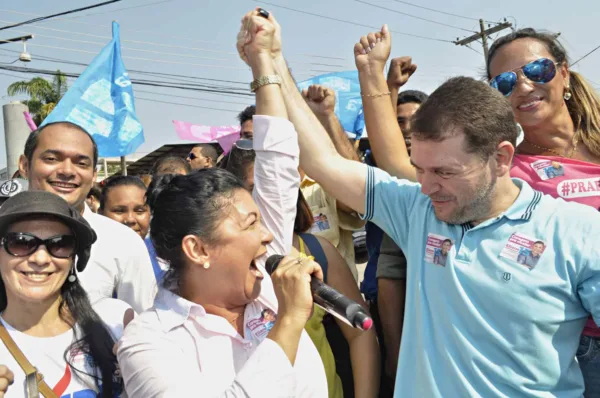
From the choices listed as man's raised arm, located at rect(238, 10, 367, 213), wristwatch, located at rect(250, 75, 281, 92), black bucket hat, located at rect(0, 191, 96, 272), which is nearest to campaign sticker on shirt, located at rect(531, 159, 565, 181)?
man's raised arm, located at rect(238, 10, 367, 213)

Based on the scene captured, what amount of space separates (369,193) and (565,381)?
0.91 metres

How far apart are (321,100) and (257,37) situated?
2.52ft

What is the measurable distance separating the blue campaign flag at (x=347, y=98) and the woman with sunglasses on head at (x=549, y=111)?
284 cm

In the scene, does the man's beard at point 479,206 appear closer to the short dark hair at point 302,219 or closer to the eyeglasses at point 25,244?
the short dark hair at point 302,219

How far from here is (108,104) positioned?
5.91m

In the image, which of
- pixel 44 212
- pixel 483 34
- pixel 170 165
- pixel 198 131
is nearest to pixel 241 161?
pixel 44 212

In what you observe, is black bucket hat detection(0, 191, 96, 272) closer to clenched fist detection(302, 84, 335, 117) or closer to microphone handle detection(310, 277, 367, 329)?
microphone handle detection(310, 277, 367, 329)

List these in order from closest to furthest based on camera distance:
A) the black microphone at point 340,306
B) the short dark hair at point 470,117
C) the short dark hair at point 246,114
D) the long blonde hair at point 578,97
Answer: the black microphone at point 340,306 < the short dark hair at point 470,117 < the long blonde hair at point 578,97 < the short dark hair at point 246,114

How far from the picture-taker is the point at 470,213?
6.32 ft

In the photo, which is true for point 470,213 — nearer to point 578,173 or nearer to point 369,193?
point 369,193

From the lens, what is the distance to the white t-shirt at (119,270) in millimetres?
2721

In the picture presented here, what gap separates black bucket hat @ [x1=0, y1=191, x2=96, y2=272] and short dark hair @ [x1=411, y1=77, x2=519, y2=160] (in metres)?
1.31

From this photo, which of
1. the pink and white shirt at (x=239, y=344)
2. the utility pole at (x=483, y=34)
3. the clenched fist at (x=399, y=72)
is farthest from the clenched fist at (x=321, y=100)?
the utility pole at (x=483, y=34)

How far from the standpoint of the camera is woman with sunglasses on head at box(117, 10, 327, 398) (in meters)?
1.64
